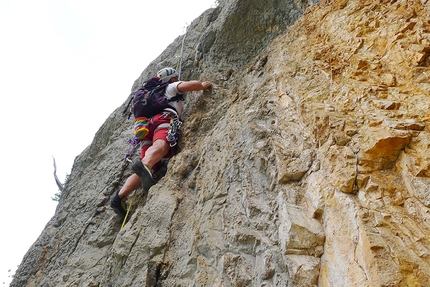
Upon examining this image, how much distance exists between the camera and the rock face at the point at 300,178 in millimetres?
2025

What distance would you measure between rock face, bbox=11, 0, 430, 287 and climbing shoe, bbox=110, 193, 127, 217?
193mm

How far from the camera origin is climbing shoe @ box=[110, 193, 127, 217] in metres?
4.59

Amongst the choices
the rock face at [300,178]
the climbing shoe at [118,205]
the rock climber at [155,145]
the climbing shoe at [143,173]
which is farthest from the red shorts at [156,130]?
the climbing shoe at [118,205]

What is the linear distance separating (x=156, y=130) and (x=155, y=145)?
0.37m

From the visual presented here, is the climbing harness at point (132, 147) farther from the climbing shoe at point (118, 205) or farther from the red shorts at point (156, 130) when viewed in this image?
the climbing shoe at point (118, 205)

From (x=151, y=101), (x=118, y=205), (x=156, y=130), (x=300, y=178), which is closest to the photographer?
(x=300, y=178)

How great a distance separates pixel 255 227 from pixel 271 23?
3.66 m

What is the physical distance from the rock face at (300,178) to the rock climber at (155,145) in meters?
0.21

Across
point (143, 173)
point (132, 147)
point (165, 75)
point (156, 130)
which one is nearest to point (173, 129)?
point (156, 130)

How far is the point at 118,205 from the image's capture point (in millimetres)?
4609

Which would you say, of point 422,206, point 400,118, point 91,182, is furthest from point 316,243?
point 91,182

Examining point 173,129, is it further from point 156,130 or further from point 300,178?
point 300,178

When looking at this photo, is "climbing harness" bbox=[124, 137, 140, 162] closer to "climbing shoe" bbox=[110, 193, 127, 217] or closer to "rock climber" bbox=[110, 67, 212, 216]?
"rock climber" bbox=[110, 67, 212, 216]

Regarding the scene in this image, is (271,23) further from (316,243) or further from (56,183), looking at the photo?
(56,183)
